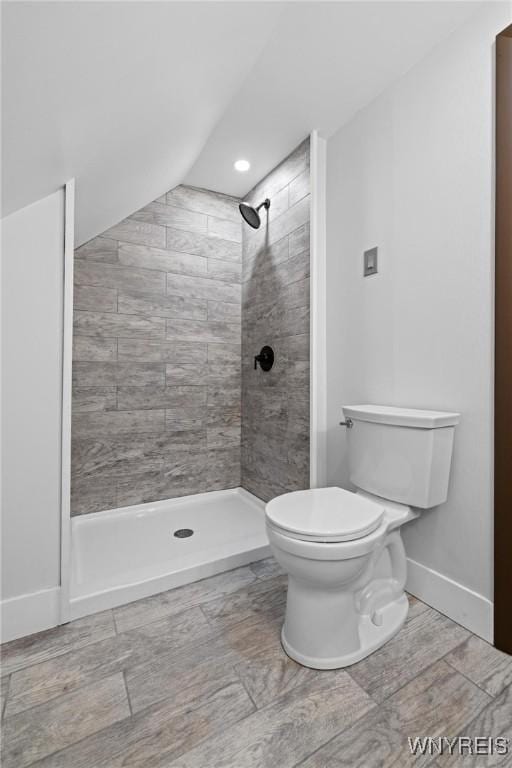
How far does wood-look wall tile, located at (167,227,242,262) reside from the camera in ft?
8.36

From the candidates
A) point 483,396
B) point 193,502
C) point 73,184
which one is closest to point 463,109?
point 483,396

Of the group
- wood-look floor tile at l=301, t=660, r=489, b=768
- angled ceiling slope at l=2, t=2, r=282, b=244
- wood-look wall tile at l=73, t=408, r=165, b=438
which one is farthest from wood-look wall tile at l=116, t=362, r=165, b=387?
wood-look floor tile at l=301, t=660, r=489, b=768

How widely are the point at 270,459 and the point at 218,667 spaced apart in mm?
1333

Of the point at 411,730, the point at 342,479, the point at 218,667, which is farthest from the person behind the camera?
the point at 342,479

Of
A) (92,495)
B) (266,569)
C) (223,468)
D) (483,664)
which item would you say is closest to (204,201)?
(223,468)

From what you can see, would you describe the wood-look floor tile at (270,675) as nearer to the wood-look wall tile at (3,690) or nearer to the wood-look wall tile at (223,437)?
the wood-look wall tile at (3,690)

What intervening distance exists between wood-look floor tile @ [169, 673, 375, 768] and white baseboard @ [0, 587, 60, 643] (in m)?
0.75

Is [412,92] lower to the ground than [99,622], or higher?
higher

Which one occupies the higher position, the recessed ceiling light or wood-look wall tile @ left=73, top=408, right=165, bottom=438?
the recessed ceiling light

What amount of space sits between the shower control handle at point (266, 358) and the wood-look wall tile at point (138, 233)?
3.23 ft

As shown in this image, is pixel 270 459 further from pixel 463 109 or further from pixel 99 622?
pixel 463 109

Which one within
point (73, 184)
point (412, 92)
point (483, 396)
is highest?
point (412, 92)

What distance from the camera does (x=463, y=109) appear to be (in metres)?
1.38

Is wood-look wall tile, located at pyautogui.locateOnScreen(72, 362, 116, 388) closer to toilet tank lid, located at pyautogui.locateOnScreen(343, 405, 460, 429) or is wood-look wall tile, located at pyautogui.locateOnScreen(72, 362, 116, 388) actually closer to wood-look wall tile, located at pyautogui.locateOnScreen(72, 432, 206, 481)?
wood-look wall tile, located at pyautogui.locateOnScreen(72, 432, 206, 481)
